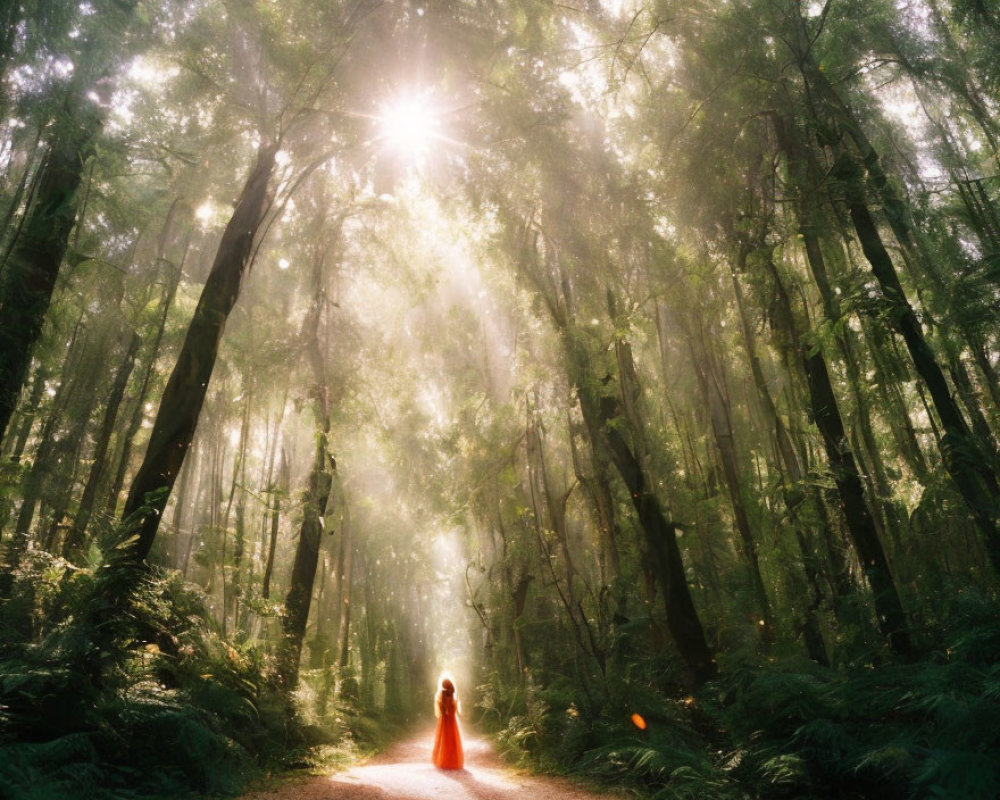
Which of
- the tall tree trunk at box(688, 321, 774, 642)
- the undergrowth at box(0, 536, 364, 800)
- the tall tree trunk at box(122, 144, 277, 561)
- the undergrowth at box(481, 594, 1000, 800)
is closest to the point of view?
the undergrowth at box(481, 594, 1000, 800)

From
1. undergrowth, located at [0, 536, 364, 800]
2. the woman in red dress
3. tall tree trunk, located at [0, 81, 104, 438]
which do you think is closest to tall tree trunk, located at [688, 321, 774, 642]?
the woman in red dress

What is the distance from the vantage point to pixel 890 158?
803 centimetres

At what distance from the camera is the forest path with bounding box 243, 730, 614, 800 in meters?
5.44

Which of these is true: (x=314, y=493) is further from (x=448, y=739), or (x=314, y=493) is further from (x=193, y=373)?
(x=448, y=739)

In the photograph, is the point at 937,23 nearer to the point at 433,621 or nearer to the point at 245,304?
the point at 245,304

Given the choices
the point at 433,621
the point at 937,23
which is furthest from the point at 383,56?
the point at 433,621

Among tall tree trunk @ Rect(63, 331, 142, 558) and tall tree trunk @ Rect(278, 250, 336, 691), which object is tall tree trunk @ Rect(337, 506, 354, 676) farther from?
tall tree trunk @ Rect(63, 331, 142, 558)

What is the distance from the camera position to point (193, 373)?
21.4ft

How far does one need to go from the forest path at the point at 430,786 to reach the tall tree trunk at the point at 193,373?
112 inches

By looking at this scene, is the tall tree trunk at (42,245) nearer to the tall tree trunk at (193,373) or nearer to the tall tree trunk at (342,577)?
the tall tree trunk at (193,373)

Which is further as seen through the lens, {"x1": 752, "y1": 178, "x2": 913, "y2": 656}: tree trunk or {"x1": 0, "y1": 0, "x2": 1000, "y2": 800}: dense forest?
{"x1": 752, "y1": 178, "x2": 913, "y2": 656}: tree trunk

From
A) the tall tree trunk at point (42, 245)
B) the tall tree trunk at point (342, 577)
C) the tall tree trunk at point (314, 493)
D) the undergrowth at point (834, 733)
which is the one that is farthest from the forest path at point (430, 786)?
the tall tree trunk at point (342, 577)

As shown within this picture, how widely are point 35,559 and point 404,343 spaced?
27.1 feet

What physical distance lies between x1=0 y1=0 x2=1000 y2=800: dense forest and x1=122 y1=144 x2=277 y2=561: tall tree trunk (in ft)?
0.16
